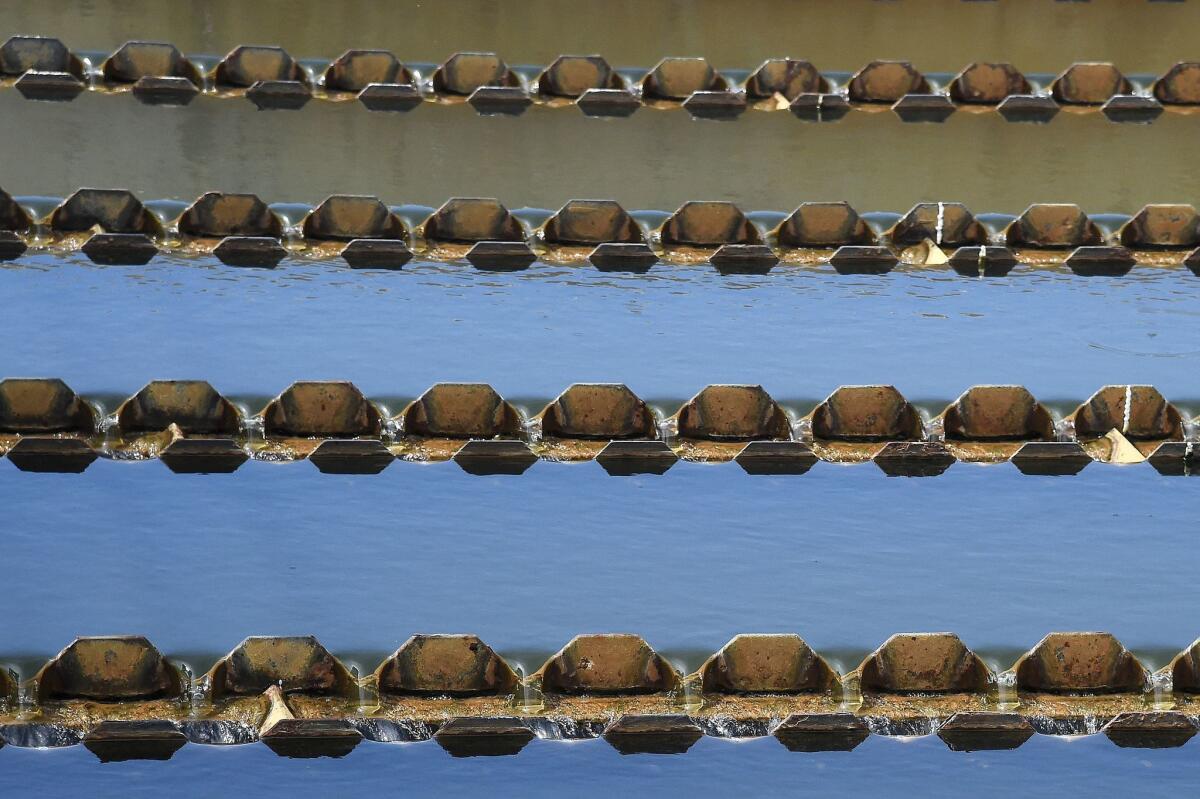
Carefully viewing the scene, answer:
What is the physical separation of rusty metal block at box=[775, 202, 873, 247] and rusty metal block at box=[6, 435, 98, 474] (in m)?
3.54

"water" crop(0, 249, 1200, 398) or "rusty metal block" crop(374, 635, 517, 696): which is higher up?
"water" crop(0, 249, 1200, 398)

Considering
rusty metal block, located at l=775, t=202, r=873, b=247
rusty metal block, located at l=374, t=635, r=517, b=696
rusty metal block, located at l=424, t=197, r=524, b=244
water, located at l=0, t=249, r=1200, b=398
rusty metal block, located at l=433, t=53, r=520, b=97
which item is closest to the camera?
rusty metal block, located at l=374, t=635, r=517, b=696

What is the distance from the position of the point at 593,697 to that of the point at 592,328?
2635 mm

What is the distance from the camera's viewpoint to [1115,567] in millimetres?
7188

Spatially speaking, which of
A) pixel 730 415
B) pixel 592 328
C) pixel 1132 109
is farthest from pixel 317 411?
pixel 1132 109

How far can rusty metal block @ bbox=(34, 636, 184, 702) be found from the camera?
6.31 m

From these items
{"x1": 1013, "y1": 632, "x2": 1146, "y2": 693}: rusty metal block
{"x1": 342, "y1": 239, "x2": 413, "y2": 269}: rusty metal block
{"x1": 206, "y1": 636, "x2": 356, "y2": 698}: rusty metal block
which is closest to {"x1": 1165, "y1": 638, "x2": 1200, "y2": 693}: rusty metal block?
{"x1": 1013, "y1": 632, "x2": 1146, "y2": 693}: rusty metal block

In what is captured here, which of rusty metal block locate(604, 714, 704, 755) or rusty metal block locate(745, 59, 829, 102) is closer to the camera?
rusty metal block locate(604, 714, 704, 755)

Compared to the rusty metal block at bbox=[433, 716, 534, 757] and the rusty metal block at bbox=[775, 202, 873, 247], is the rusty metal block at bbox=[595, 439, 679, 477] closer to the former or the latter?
the rusty metal block at bbox=[433, 716, 534, 757]

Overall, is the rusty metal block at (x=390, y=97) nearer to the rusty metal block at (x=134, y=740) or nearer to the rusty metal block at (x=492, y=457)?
the rusty metal block at (x=492, y=457)

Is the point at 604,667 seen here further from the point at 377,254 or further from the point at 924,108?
the point at 924,108

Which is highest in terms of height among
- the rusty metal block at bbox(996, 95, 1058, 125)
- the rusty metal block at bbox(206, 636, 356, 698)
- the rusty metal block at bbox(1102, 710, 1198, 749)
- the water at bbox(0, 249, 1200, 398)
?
the rusty metal block at bbox(996, 95, 1058, 125)

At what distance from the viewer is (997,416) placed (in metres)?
8.01

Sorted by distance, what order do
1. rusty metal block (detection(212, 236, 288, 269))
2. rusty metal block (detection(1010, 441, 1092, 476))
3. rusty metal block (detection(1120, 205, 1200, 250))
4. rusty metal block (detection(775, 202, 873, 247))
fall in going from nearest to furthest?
rusty metal block (detection(1010, 441, 1092, 476)) → rusty metal block (detection(212, 236, 288, 269)) → rusty metal block (detection(775, 202, 873, 247)) → rusty metal block (detection(1120, 205, 1200, 250))
